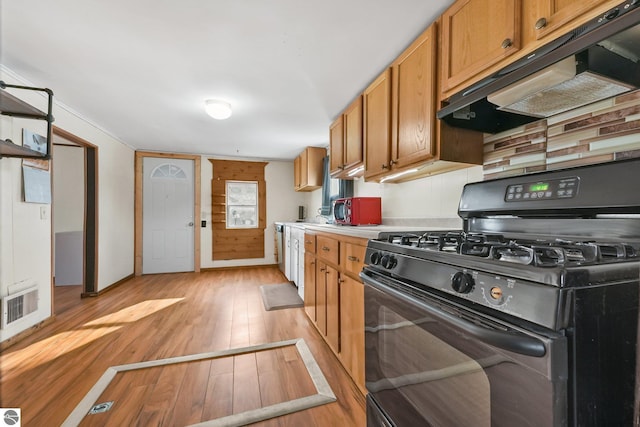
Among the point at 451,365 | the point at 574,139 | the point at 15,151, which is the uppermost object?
the point at 15,151

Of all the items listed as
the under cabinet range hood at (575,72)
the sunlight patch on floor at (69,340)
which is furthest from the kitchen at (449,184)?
the sunlight patch on floor at (69,340)

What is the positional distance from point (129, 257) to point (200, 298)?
76.2 inches

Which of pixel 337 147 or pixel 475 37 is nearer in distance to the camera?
pixel 475 37

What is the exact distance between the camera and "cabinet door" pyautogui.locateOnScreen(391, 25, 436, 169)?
1.49 meters

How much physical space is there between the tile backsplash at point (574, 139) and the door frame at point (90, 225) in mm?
4268

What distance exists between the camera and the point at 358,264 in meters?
1.46

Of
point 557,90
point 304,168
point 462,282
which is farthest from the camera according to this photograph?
point 304,168

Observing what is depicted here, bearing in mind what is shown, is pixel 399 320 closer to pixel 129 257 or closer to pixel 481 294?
pixel 481 294

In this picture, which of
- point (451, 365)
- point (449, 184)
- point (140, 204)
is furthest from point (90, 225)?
point (451, 365)

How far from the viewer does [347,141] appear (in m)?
2.63

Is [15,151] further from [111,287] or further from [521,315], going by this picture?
[521,315]

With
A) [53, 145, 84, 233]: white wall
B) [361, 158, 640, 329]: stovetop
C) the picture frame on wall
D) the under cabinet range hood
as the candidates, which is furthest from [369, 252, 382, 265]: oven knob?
[53, 145, 84, 233]: white wall

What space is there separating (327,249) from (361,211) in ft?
2.50

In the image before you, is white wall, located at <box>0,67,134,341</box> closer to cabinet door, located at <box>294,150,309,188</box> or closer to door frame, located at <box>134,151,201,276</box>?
door frame, located at <box>134,151,201,276</box>
